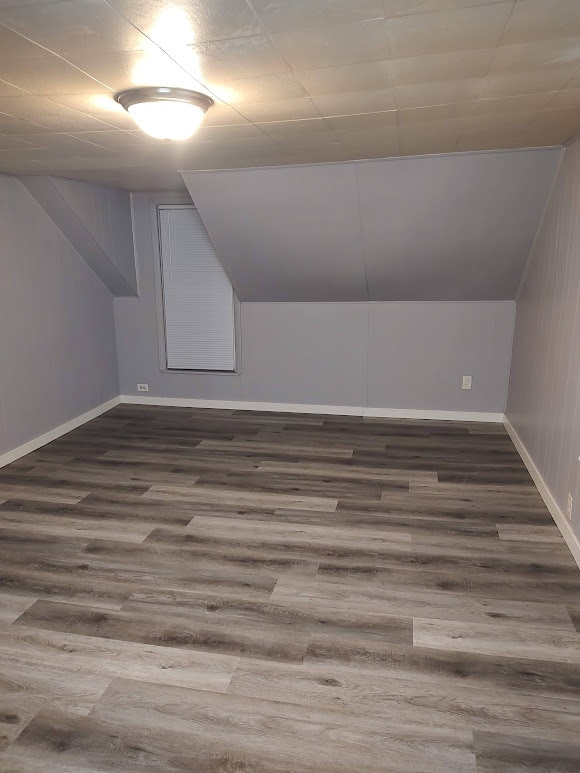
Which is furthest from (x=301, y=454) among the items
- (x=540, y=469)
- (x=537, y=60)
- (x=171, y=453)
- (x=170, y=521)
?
(x=537, y=60)

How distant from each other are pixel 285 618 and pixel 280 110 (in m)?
2.11

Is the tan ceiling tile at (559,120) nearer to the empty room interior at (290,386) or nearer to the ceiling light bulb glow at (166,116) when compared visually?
the empty room interior at (290,386)

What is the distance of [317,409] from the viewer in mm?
5344

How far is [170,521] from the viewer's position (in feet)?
10.9

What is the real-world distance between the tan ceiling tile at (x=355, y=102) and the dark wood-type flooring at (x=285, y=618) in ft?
6.74

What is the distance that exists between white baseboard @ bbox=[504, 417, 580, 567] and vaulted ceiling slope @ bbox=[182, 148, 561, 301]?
1.28m

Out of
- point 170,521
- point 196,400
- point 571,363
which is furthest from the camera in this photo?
point 196,400

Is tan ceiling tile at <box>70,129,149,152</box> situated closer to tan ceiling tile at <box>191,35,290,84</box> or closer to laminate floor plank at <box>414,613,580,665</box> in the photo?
tan ceiling tile at <box>191,35,290,84</box>

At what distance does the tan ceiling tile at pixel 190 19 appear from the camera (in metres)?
1.41

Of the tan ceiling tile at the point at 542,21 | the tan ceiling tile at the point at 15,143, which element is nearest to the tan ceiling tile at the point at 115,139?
the tan ceiling tile at the point at 15,143

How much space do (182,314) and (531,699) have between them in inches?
166

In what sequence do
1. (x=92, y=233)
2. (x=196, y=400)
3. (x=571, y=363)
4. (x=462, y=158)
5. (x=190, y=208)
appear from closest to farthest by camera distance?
(x=571, y=363), (x=462, y=158), (x=92, y=233), (x=190, y=208), (x=196, y=400)

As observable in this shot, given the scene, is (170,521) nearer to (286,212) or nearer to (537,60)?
(286,212)

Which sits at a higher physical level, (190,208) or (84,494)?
(190,208)
